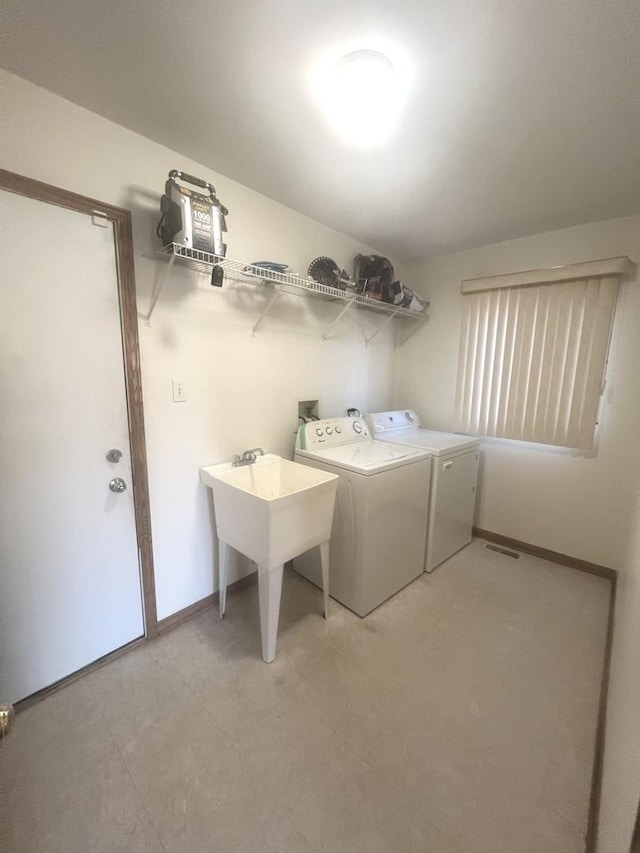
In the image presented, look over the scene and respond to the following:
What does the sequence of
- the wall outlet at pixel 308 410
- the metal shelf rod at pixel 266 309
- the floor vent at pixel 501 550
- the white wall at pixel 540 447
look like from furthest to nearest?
the floor vent at pixel 501 550 < the wall outlet at pixel 308 410 < the white wall at pixel 540 447 < the metal shelf rod at pixel 266 309

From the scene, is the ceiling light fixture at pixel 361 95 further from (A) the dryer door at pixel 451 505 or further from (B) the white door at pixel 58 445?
(A) the dryer door at pixel 451 505

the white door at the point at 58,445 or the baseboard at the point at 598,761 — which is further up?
the white door at the point at 58,445

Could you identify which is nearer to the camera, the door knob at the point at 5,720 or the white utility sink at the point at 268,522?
the door knob at the point at 5,720

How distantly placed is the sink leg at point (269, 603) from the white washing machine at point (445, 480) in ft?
3.86

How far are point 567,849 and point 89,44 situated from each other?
9.29 ft

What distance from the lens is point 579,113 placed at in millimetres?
1255

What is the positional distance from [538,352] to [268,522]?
227cm

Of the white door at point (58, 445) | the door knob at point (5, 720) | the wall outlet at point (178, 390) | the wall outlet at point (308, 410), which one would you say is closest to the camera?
the door knob at point (5, 720)

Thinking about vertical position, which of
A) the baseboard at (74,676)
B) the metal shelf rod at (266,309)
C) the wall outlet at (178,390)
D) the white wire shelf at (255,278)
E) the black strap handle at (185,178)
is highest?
the black strap handle at (185,178)

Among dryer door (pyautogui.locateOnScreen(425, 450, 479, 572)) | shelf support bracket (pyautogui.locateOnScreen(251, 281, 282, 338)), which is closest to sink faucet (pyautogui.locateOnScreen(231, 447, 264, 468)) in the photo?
shelf support bracket (pyautogui.locateOnScreen(251, 281, 282, 338))

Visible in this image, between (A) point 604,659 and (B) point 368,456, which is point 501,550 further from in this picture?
(B) point 368,456

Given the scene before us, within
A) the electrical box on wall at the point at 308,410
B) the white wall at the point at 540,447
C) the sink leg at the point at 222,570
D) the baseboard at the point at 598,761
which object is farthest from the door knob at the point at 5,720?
the white wall at the point at 540,447

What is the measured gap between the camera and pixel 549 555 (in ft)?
8.30

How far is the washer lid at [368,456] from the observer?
1827 mm
